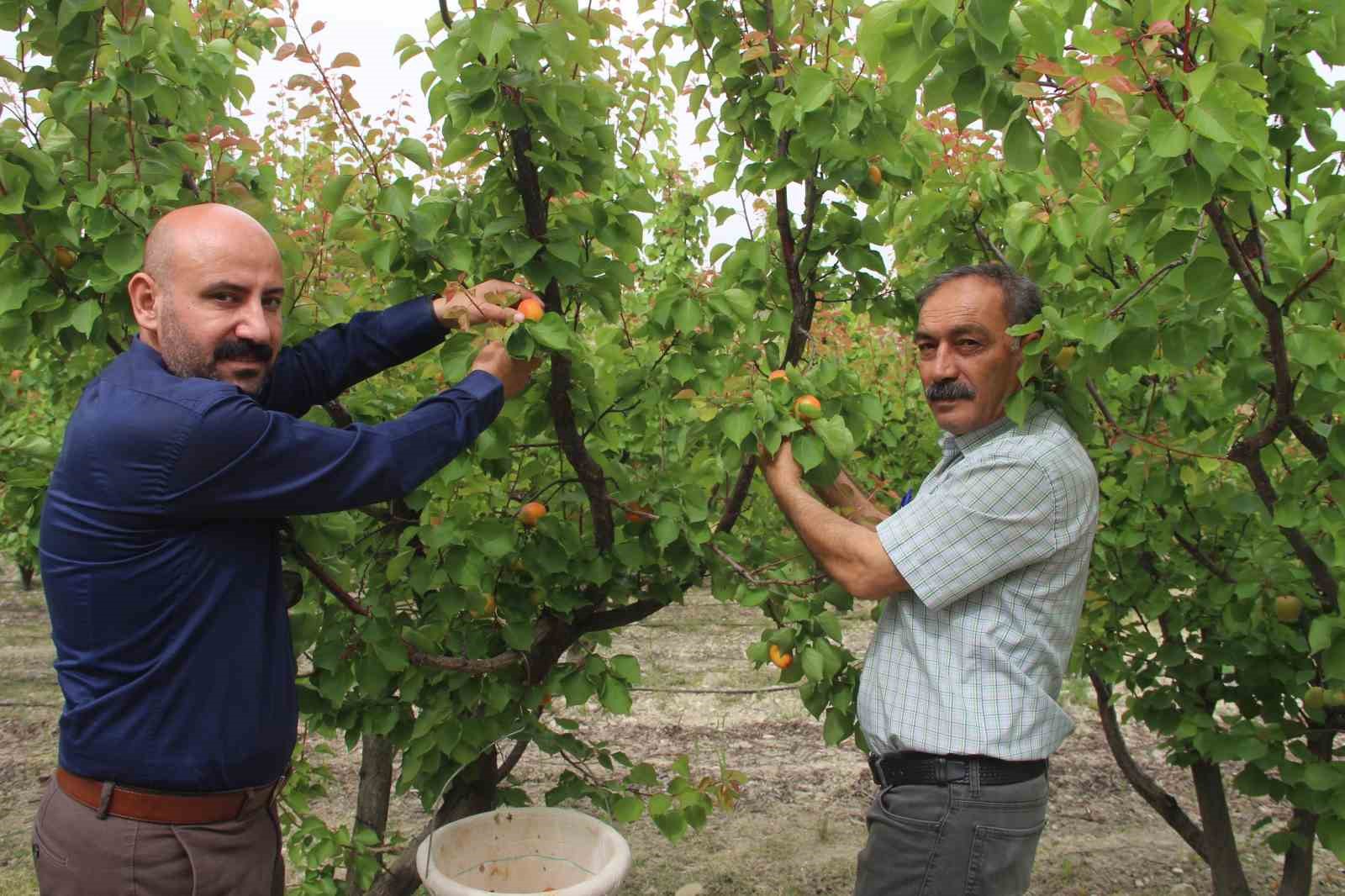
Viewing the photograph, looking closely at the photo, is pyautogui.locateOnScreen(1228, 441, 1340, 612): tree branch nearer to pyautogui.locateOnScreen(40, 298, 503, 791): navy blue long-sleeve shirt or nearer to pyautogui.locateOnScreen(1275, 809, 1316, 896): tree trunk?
pyautogui.locateOnScreen(1275, 809, 1316, 896): tree trunk

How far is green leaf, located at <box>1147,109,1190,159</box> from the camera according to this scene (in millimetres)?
1464

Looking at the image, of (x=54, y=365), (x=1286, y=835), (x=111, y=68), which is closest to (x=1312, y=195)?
(x=1286, y=835)

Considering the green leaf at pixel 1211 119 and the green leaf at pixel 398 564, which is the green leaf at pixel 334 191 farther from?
the green leaf at pixel 1211 119

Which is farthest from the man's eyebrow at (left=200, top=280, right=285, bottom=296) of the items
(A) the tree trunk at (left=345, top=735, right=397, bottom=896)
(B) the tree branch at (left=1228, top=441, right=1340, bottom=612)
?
(A) the tree trunk at (left=345, top=735, right=397, bottom=896)

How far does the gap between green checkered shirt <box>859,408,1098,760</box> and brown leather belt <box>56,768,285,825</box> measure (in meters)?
1.33

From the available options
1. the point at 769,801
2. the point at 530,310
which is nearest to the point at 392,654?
the point at 530,310

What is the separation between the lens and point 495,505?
10.6 feet

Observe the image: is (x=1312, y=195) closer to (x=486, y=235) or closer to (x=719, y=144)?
(x=719, y=144)

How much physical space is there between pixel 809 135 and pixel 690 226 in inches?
256

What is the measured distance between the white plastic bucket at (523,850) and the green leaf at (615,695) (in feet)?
0.89

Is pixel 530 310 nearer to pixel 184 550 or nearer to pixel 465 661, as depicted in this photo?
pixel 184 550

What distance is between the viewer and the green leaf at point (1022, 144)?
160 centimetres

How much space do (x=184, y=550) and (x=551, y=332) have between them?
78 centimetres

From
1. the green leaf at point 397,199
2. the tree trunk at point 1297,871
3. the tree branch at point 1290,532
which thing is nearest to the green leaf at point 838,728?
the tree branch at point 1290,532
